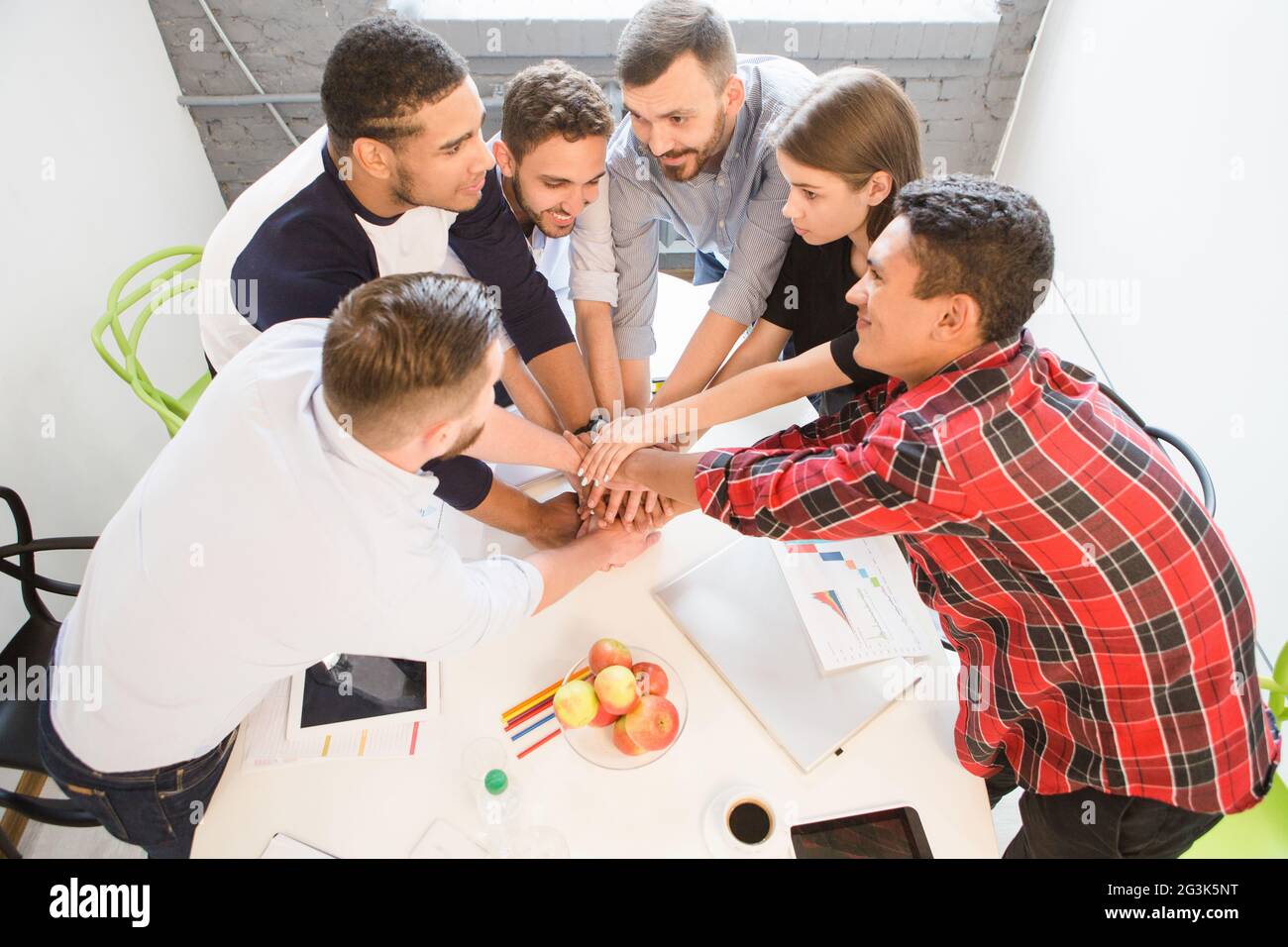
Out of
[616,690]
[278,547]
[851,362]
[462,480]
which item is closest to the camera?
[278,547]

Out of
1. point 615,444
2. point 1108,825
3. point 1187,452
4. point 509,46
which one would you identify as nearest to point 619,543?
point 615,444

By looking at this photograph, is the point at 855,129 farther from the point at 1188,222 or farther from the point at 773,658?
the point at 1188,222

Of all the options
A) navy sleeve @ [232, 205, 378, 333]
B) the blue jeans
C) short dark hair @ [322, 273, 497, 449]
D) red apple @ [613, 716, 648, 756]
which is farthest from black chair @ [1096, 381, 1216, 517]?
the blue jeans

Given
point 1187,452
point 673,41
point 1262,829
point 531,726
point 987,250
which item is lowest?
point 1262,829

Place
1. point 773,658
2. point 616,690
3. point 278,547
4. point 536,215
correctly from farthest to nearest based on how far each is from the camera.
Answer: point 536,215, point 773,658, point 616,690, point 278,547

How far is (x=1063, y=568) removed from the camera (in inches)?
48.1

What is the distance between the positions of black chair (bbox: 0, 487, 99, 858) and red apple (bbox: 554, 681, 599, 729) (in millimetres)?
898

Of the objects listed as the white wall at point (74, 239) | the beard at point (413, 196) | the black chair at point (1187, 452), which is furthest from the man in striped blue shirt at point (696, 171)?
the white wall at point (74, 239)

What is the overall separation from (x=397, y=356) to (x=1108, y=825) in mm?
1324

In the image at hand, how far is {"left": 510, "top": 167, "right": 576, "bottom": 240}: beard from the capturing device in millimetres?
1968

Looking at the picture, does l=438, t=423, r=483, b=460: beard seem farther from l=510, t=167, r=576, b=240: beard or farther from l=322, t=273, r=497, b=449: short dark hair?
l=510, t=167, r=576, b=240: beard

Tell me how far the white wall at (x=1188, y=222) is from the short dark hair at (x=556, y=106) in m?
1.64

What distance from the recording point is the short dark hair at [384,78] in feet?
5.00
